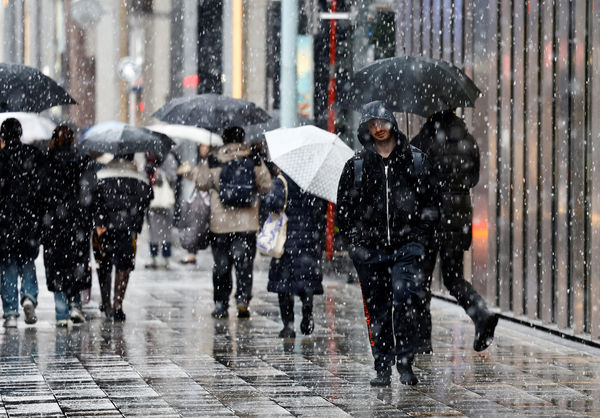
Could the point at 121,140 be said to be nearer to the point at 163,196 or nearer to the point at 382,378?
the point at 382,378

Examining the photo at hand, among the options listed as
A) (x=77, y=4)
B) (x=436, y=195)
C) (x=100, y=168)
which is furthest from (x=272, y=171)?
(x=77, y=4)

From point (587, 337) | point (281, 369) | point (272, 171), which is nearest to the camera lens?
point (281, 369)

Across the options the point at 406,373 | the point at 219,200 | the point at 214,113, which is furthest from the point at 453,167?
the point at 214,113

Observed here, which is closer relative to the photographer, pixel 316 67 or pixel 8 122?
pixel 8 122

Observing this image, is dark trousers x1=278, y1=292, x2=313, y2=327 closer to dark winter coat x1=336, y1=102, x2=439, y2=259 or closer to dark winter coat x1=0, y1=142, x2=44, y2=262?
dark winter coat x1=0, y1=142, x2=44, y2=262

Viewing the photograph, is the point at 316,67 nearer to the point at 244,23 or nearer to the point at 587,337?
the point at 244,23

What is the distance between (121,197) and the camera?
12312mm

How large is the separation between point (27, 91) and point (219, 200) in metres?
2.02

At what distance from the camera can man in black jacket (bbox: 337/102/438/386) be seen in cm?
839

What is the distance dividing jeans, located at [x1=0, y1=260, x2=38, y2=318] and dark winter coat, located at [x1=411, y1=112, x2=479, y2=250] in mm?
4242

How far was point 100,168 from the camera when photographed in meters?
12.5

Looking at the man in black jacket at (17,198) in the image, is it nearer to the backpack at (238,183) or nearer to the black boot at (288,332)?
the backpack at (238,183)

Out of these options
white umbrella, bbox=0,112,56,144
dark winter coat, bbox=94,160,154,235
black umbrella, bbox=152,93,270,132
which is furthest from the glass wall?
white umbrella, bbox=0,112,56,144

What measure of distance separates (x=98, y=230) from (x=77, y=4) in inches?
1038
